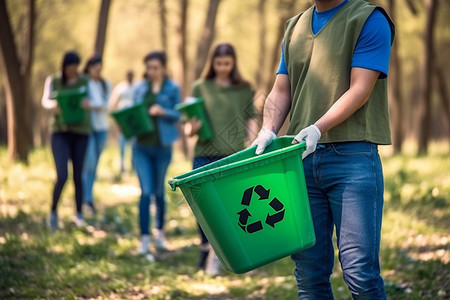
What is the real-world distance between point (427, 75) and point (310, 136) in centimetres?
1392

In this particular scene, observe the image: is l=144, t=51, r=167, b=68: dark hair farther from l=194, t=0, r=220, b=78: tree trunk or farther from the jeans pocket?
l=194, t=0, r=220, b=78: tree trunk

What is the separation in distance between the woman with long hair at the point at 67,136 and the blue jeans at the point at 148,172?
3.27 feet

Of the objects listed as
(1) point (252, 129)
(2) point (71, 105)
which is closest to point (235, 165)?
(1) point (252, 129)

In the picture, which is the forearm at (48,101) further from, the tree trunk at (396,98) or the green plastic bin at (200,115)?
the tree trunk at (396,98)

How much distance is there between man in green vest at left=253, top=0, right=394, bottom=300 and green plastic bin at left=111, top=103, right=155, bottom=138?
12.1 feet

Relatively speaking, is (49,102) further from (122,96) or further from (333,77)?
(333,77)

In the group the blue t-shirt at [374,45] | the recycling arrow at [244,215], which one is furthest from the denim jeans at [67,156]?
the blue t-shirt at [374,45]

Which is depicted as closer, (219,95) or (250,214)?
(250,214)

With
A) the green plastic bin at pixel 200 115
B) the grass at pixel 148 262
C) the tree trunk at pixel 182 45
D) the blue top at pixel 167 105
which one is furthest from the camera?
the tree trunk at pixel 182 45

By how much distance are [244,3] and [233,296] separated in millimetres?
15852

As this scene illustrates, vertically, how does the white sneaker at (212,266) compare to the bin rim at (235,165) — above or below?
below

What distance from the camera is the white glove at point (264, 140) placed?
10.7 ft

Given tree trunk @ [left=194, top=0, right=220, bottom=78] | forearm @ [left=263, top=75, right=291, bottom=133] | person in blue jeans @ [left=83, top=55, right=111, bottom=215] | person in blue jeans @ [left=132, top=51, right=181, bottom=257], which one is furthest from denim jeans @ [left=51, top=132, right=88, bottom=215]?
tree trunk @ [left=194, top=0, right=220, bottom=78]

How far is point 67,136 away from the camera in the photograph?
25.3 feet
